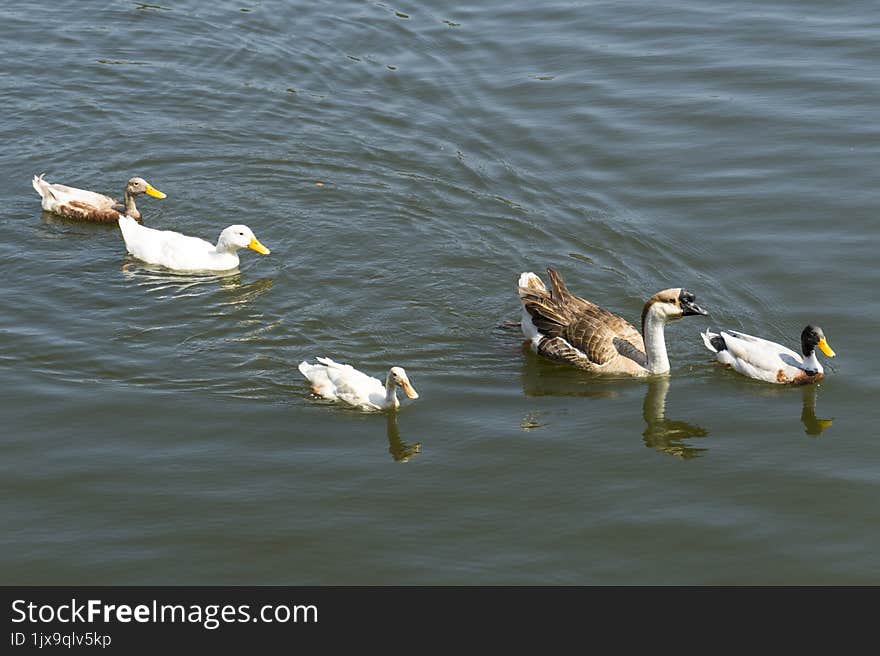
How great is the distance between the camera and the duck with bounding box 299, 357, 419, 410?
1303 centimetres

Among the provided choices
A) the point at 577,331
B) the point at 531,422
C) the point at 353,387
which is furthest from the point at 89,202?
the point at 531,422

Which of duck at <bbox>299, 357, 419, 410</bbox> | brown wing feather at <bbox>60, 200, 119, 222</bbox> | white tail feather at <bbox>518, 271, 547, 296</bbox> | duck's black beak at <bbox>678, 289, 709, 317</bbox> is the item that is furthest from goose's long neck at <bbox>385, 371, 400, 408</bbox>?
brown wing feather at <bbox>60, 200, 119, 222</bbox>

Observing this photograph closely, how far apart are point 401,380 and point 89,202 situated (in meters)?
7.07

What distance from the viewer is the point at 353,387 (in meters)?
13.0

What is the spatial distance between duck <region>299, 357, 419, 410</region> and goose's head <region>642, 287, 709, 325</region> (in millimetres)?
2926

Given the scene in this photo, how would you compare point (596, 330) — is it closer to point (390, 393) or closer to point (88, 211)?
point (390, 393)

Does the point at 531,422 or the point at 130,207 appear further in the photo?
the point at 130,207

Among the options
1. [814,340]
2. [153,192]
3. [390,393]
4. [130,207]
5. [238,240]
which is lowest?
[390,393]

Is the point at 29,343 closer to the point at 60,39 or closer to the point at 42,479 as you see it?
the point at 42,479

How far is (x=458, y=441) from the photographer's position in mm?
12648

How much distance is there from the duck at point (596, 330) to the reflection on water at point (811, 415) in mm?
1459

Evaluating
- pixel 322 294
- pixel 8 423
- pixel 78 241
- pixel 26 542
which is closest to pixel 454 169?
pixel 322 294

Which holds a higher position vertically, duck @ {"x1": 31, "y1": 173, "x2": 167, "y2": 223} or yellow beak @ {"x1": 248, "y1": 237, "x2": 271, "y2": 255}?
duck @ {"x1": 31, "y1": 173, "x2": 167, "y2": 223}

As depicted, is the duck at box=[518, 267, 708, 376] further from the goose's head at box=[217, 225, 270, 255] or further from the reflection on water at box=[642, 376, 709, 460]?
the goose's head at box=[217, 225, 270, 255]
